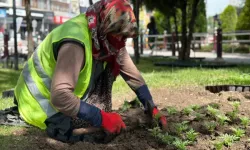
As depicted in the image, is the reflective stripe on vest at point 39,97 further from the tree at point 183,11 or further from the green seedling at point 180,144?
the tree at point 183,11

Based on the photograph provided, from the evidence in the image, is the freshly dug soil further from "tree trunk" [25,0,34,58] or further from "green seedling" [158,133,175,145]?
"tree trunk" [25,0,34,58]

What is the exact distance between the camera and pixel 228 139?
306 cm

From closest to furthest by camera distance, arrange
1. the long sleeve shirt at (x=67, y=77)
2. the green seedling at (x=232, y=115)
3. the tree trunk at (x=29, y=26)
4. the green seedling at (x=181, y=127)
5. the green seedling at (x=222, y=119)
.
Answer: the long sleeve shirt at (x=67, y=77) → the green seedling at (x=181, y=127) → the green seedling at (x=222, y=119) → the green seedling at (x=232, y=115) → the tree trunk at (x=29, y=26)

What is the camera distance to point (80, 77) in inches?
113

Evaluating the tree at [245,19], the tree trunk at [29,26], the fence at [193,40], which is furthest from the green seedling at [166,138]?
the tree at [245,19]

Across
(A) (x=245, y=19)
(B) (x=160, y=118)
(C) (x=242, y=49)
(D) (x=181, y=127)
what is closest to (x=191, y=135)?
(D) (x=181, y=127)

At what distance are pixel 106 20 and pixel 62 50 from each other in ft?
1.12

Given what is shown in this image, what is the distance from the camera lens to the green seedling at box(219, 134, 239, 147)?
3.04 metres

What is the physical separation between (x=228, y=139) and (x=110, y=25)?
1.22m

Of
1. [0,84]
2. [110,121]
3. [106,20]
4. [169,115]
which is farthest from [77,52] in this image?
[0,84]

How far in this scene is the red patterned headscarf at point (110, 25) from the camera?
2662mm

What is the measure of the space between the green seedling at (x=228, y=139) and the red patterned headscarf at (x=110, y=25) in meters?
1.03

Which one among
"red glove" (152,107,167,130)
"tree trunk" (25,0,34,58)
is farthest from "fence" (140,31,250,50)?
"red glove" (152,107,167,130)

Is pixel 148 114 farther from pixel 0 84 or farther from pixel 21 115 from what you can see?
pixel 0 84
